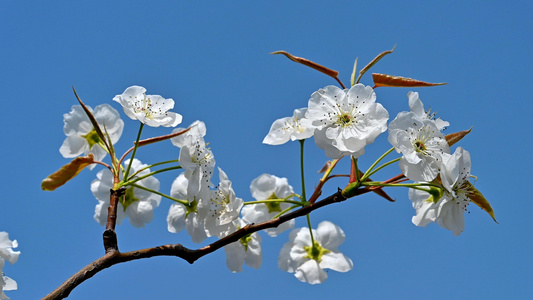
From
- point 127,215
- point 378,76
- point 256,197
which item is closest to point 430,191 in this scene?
point 378,76

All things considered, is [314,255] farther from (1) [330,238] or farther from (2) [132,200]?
(2) [132,200]

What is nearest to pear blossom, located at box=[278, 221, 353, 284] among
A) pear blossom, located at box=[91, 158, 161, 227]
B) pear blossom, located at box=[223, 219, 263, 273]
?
pear blossom, located at box=[223, 219, 263, 273]

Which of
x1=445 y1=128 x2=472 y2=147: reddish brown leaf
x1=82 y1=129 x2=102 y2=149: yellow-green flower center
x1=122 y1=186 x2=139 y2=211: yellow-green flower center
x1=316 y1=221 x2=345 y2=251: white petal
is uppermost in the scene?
x1=82 y1=129 x2=102 y2=149: yellow-green flower center

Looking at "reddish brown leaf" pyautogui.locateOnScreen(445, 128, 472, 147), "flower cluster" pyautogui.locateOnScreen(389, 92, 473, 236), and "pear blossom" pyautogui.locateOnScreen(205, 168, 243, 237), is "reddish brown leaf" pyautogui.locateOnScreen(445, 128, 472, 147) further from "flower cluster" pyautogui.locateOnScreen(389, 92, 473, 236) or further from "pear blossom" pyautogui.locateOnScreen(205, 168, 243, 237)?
"pear blossom" pyautogui.locateOnScreen(205, 168, 243, 237)

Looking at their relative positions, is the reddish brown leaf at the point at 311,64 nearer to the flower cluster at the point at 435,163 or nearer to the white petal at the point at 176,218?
the flower cluster at the point at 435,163

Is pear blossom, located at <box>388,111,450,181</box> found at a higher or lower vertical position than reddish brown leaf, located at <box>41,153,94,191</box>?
lower

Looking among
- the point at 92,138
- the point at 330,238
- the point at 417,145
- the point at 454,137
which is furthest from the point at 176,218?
the point at 454,137
